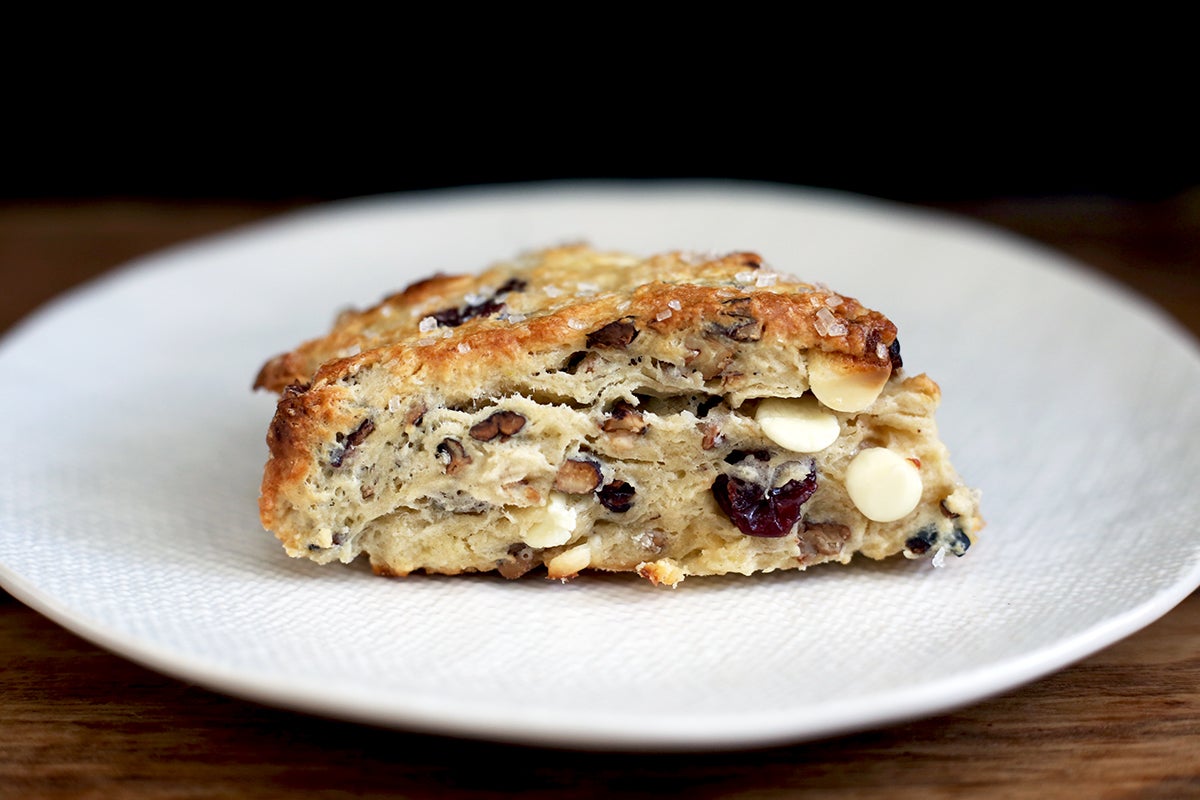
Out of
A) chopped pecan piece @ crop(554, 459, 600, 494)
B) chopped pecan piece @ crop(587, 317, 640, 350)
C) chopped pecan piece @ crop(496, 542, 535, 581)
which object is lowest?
chopped pecan piece @ crop(496, 542, 535, 581)

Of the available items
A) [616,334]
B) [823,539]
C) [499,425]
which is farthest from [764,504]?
[499,425]

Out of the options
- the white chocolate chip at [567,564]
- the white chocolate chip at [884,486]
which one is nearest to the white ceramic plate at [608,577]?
the white chocolate chip at [567,564]

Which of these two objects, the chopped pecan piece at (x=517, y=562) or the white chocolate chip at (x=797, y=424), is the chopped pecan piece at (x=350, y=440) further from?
the white chocolate chip at (x=797, y=424)

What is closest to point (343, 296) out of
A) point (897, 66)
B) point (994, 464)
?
point (994, 464)

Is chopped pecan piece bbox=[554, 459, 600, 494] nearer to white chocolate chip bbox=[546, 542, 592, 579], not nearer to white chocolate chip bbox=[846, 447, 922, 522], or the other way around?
white chocolate chip bbox=[546, 542, 592, 579]

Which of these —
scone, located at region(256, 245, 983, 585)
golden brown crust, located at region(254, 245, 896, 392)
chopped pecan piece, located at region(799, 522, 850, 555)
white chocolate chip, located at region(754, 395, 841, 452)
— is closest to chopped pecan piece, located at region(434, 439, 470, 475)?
scone, located at region(256, 245, 983, 585)

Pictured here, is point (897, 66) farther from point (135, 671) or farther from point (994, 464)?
point (135, 671)
